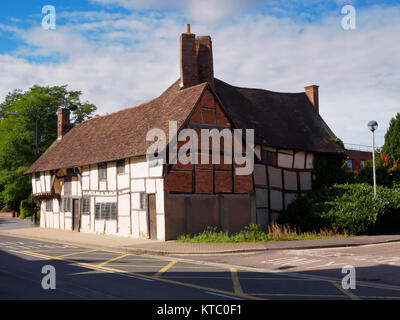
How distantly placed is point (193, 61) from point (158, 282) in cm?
1753

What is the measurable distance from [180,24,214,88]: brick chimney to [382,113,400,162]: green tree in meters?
14.3

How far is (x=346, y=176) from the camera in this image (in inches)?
1147

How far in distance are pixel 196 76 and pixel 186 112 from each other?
15.2 feet

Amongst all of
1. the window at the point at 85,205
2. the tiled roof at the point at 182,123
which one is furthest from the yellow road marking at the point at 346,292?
the window at the point at 85,205

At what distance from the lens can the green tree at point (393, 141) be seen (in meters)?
31.3

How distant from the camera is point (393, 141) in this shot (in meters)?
31.7

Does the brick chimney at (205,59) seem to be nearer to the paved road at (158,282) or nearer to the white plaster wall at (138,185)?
the white plaster wall at (138,185)

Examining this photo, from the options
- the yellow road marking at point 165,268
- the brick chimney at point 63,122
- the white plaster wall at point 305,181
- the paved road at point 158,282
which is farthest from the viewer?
the brick chimney at point 63,122

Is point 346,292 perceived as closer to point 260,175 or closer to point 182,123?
point 182,123

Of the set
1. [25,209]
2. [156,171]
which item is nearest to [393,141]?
[156,171]

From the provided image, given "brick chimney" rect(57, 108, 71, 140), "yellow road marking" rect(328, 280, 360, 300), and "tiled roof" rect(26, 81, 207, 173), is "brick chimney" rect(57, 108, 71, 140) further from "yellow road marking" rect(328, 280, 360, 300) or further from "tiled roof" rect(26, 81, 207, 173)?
"yellow road marking" rect(328, 280, 360, 300)

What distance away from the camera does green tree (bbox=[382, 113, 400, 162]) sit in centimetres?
3133

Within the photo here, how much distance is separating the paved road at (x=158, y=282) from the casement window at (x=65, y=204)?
45.3ft
